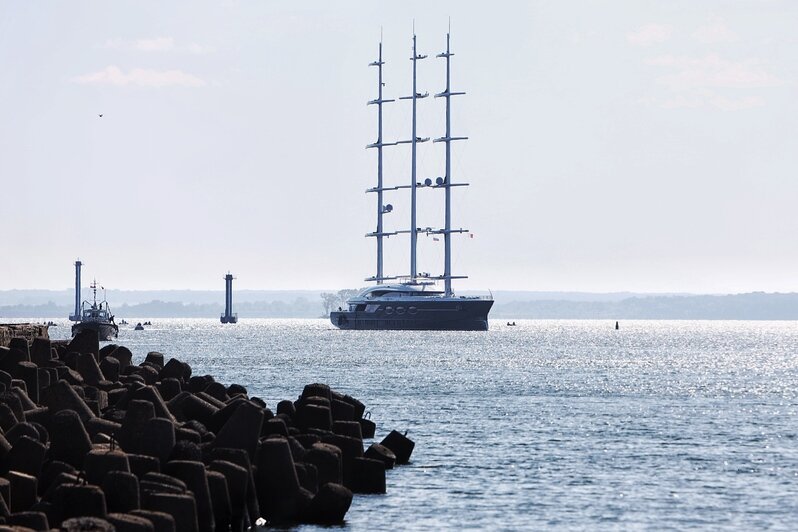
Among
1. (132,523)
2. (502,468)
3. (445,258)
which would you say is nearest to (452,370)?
(502,468)

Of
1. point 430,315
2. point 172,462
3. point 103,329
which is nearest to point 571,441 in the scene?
point 172,462

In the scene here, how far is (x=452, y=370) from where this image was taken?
7962 cm

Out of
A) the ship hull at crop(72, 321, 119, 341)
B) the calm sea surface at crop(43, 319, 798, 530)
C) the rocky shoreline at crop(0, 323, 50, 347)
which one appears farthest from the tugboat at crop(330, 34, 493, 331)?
the rocky shoreline at crop(0, 323, 50, 347)

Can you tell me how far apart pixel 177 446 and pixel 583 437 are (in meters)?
20.0

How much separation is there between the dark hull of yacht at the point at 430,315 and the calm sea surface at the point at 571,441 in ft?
249

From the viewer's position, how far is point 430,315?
165000 millimetres

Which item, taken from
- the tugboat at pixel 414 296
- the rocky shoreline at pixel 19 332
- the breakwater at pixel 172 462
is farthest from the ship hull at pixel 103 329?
the breakwater at pixel 172 462

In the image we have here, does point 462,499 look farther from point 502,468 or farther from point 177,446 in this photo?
point 177,446

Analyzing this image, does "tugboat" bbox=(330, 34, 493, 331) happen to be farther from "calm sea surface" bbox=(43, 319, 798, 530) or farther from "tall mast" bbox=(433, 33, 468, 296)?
"calm sea surface" bbox=(43, 319, 798, 530)

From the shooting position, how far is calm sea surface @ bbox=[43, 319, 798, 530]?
86.0ft

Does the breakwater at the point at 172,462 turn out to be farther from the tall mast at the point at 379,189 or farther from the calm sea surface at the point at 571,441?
the tall mast at the point at 379,189

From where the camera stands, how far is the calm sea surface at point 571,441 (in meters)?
26.2

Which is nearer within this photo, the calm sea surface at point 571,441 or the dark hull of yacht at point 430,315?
the calm sea surface at point 571,441

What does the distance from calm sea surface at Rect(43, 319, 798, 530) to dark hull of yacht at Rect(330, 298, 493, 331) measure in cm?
7592
